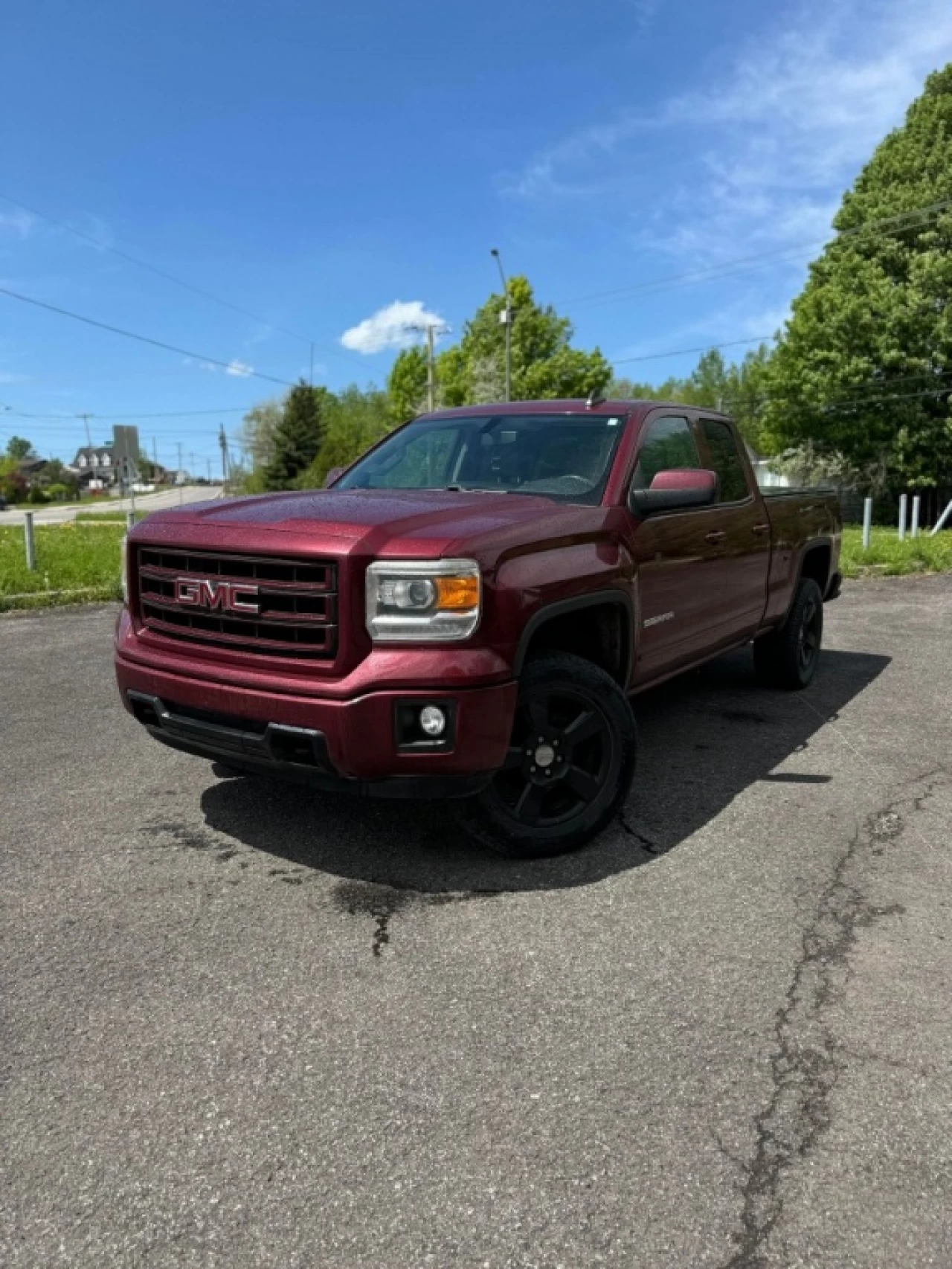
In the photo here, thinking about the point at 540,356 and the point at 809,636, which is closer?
the point at 809,636

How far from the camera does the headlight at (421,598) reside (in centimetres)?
323

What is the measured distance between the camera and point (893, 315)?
29828mm

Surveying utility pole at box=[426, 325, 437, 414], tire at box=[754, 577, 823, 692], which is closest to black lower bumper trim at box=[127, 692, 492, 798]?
tire at box=[754, 577, 823, 692]

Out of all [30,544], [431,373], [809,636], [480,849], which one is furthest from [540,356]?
[480,849]

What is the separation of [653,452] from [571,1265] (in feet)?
11.4

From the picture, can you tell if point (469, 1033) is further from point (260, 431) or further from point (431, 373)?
point (260, 431)

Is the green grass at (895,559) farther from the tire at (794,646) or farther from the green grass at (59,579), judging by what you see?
the green grass at (59,579)

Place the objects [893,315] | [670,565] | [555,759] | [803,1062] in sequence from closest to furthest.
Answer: [803,1062], [555,759], [670,565], [893,315]

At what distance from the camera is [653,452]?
15.1ft

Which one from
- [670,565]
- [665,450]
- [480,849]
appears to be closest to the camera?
[480,849]

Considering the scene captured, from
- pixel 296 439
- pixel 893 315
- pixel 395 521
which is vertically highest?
pixel 893 315

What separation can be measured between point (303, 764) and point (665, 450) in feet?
8.07

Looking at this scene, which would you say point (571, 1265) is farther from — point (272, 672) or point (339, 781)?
point (272, 672)

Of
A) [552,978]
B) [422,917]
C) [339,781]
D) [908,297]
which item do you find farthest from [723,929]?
[908,297]
